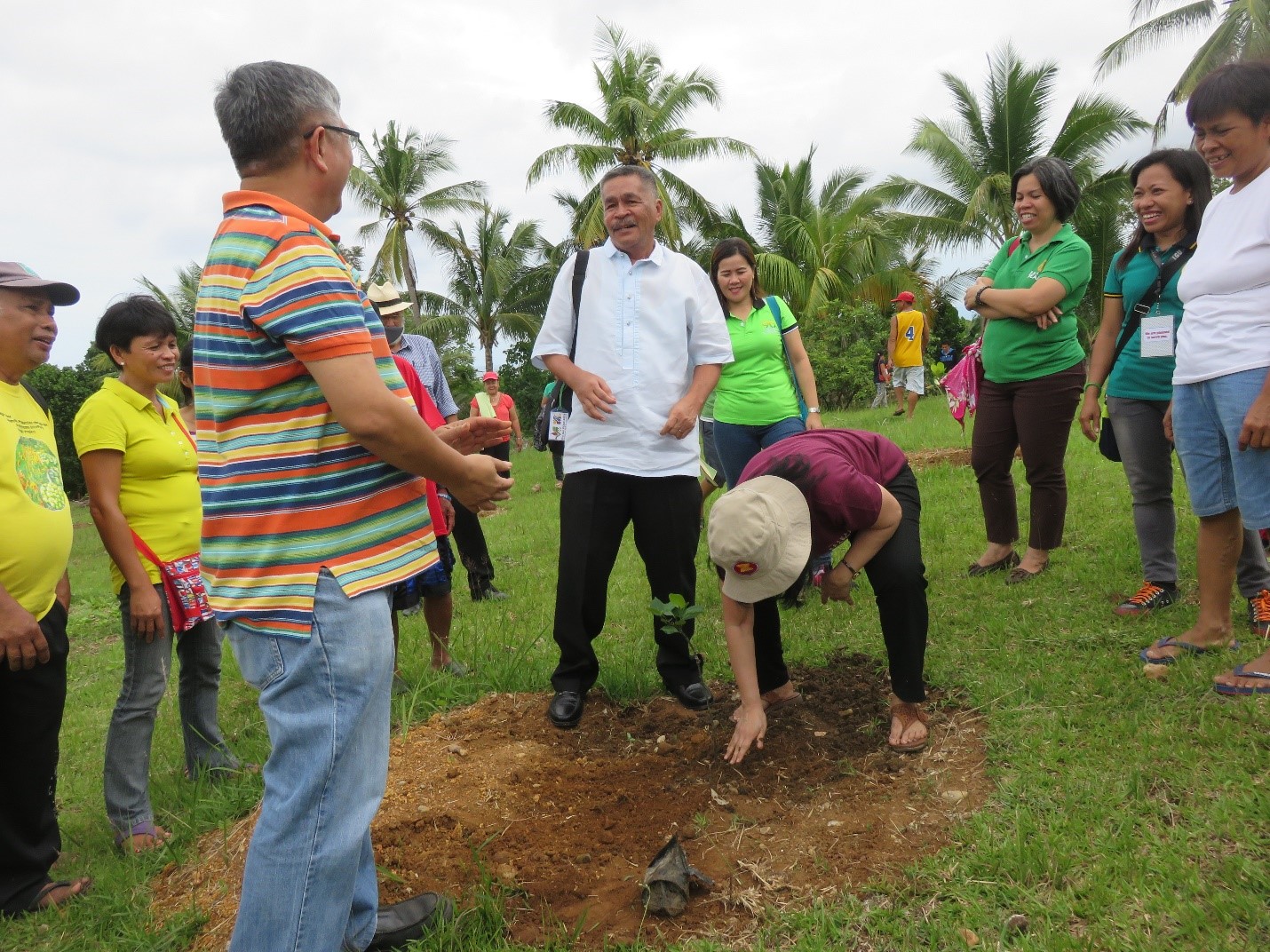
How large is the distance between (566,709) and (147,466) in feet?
6.37

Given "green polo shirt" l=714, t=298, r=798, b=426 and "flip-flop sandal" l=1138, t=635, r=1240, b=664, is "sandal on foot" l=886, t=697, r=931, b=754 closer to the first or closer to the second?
"flip-flop sandal" l=1138, t=635, r=1240, b=664

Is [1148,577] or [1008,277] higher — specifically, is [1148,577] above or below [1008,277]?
below

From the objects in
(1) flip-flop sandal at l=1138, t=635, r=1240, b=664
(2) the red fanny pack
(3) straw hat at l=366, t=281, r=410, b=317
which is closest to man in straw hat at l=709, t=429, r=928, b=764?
(1) flip-flop sandal at l=1138, t=635, r=1240, b=664

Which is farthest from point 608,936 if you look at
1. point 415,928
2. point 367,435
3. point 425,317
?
point 425,317

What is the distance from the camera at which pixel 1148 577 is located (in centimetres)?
422

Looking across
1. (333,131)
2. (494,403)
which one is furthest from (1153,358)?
(494,403)

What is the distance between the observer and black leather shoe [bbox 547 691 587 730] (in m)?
3.72

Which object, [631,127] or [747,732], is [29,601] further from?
[631,127]

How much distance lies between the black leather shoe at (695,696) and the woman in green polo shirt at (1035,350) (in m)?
2.01

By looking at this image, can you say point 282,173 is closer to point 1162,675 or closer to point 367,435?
point 367,435

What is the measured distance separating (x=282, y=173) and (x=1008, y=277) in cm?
394

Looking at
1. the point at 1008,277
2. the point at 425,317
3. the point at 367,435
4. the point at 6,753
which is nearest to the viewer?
the point at 367,435

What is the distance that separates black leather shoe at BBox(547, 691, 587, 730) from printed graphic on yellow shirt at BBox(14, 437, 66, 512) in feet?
6.48

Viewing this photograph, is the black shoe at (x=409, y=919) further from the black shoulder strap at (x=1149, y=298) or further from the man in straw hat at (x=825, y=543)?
the black shoulder strap at (x=1149, y=298)
